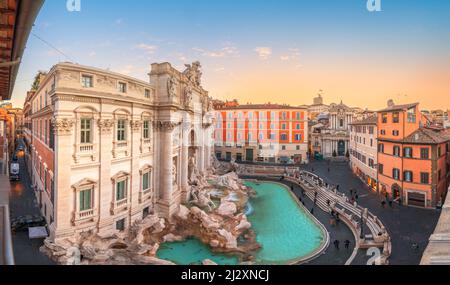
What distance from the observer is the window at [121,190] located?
13.9m

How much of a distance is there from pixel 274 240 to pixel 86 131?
487 inches

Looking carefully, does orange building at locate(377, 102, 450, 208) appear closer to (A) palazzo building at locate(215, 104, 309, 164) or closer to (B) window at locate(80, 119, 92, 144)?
(A) palazzo building at locate(215, 104, 309, 164)

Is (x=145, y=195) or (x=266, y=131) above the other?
(x=266, y=131)

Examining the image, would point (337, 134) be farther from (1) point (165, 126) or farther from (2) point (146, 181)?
(2) point (146, 181)

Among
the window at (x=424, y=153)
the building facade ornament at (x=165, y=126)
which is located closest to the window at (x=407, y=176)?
the window at (x=424, y=153)

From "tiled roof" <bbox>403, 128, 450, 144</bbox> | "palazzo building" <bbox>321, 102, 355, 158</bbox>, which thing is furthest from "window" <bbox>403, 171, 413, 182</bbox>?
"palazzo building" <bbox>321, 102, 355, 158</bbox>

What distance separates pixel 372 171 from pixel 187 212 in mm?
20468

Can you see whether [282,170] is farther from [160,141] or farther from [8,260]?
[8,260]

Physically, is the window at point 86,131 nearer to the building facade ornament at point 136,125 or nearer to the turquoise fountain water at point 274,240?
the building facade ornament at point 136,125

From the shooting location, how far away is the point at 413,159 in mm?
20906

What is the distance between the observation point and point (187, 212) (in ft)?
58.0

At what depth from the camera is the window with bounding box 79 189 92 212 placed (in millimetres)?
11977

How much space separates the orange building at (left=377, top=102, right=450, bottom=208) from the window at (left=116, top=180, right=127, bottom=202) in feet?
72.6

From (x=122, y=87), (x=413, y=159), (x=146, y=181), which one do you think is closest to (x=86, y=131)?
(x=122, y=87)
